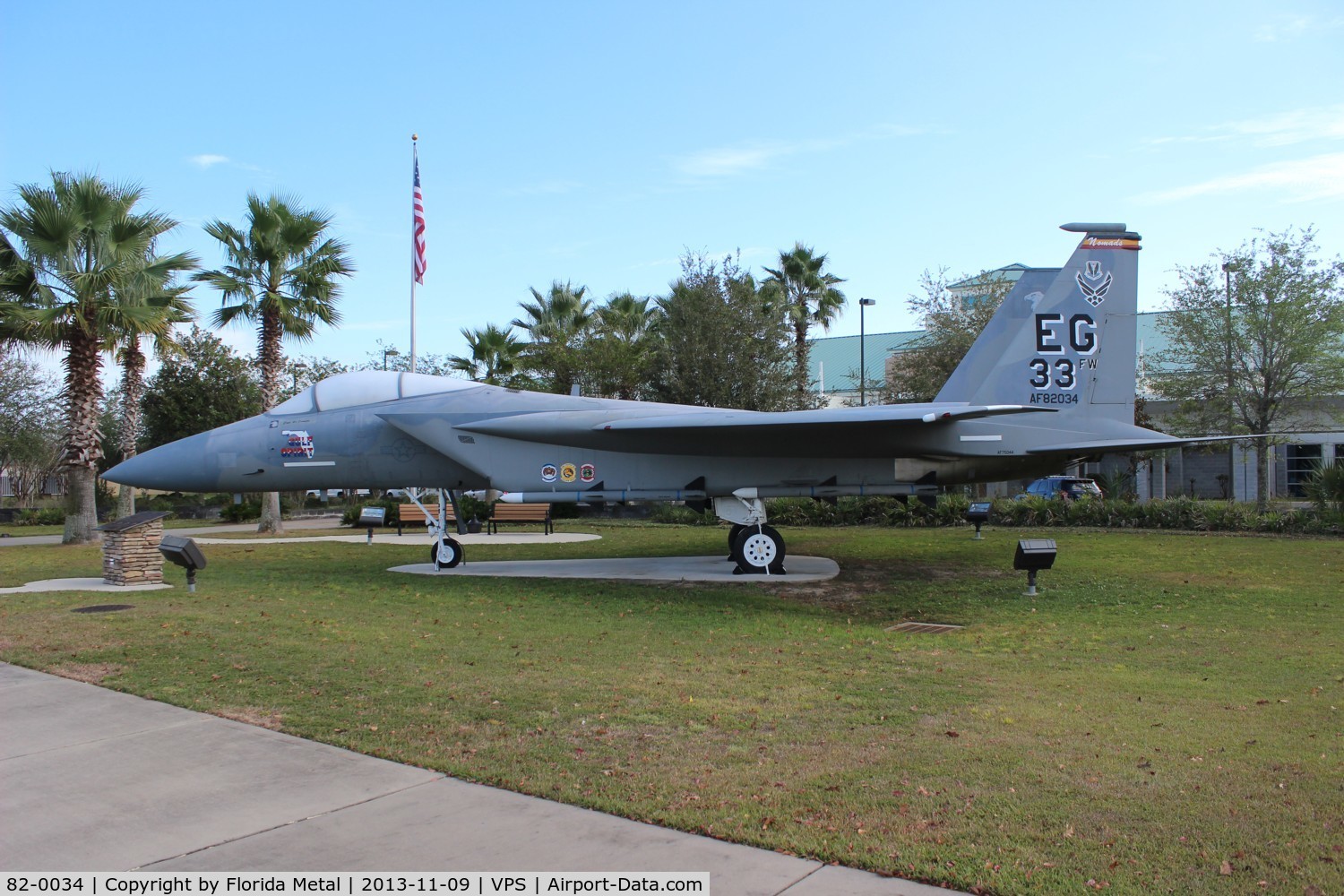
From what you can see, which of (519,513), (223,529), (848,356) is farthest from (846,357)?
(223,529)

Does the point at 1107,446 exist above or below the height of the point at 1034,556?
above

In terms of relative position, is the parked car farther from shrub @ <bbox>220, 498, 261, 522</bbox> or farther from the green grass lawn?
shrub @ <bbox>220, 498, 261, 522</bbox>

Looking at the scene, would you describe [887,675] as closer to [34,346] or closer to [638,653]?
[638,653]

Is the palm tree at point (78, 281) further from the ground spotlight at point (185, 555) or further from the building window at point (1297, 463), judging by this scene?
the building window at point (1297, 463)

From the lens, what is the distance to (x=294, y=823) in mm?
3883

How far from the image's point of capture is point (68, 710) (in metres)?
5.74

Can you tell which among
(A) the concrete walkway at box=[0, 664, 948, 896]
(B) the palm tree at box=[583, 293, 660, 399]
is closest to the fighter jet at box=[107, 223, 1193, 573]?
(A) the concrete walkway at box=[0, 664, 948, 896]

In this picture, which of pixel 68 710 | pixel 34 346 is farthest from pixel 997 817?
pixel 34 346

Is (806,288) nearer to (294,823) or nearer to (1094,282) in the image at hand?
(1094,282)

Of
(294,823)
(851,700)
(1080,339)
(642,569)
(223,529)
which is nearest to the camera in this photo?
(294,823)

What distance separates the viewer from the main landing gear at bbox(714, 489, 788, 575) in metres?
13.2

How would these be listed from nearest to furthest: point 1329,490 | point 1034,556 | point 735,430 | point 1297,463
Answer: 1. point 1034,556
2. point 735,430
3. point 1329,490
4. point 1297,463

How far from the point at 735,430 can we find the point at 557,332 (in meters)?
20.4

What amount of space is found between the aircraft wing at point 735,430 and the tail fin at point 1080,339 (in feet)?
3.42
